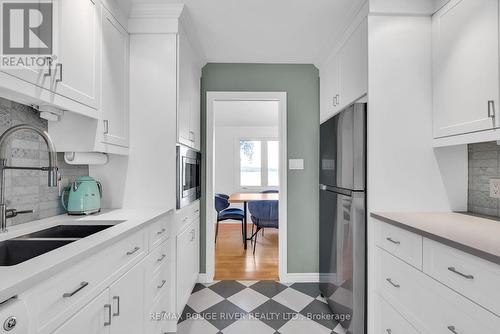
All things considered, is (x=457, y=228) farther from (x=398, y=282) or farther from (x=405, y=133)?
(x=405, y=133)

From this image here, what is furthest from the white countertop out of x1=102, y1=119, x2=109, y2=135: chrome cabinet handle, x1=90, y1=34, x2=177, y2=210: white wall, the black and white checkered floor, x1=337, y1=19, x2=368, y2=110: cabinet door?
x1=337, y1=19, x2=368, y2=110: cabinet door

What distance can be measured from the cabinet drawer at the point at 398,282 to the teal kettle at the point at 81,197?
5.92ft

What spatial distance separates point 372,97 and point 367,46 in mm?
342

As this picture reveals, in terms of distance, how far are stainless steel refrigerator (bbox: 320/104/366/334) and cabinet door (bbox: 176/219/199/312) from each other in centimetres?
121

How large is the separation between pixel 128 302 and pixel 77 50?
4.29 feet

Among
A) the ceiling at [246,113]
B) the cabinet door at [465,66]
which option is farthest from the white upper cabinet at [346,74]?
the ceiling at [246,113]

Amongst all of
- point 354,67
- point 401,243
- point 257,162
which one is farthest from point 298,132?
point 257,162

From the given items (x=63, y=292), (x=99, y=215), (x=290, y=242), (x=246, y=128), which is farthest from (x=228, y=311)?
(x=246, y=128)

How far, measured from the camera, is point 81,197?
1598 millimetres

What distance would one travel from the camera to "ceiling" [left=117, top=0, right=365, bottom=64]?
187 centimetres

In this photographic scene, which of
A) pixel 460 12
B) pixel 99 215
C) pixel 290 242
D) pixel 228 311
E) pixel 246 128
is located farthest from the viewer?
pixel 246 128

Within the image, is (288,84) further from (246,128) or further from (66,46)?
(246,128)

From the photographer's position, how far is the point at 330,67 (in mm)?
2471

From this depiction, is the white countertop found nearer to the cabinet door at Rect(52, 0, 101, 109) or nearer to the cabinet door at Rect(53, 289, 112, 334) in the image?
the cabinet door at Rect(53, 289, 112, 334)
